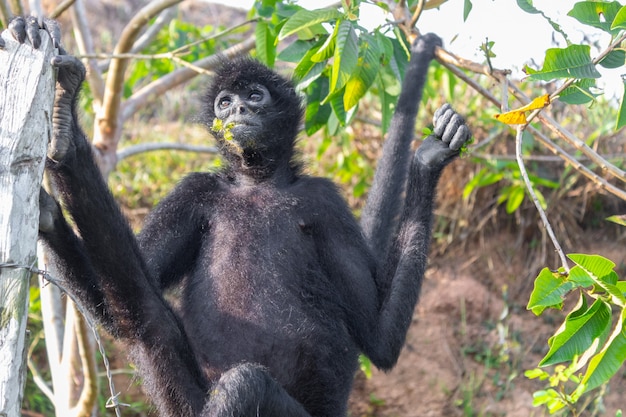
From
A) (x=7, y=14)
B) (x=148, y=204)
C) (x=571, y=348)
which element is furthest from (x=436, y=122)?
(x=148, y=204)

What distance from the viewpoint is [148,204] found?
1122cm

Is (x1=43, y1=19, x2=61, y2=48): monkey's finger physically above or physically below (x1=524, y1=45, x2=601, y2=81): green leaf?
above

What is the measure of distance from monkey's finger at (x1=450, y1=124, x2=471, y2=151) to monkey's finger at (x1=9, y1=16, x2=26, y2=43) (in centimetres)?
287

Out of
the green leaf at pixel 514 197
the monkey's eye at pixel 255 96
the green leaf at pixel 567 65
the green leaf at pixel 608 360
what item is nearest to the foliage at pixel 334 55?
the monkey's eye at pixel 255 96

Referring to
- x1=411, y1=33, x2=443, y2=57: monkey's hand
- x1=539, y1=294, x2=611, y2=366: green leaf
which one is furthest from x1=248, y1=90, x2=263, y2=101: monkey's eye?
x1=539, y1=294, x2=611, y2=366: green leaf

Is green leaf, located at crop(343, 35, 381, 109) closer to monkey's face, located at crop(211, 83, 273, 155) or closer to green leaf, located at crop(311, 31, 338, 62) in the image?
green leaf, located at crop(311, 31, 338, 62)

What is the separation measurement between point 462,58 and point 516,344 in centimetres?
575

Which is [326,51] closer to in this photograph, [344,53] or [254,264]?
[344,53]

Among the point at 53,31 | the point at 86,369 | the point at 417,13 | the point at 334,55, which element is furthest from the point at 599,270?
the point at 86,369

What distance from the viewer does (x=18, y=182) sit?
11.0ft

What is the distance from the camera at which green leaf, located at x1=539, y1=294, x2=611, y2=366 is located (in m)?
3.61

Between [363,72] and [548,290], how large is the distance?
2195 millimetres

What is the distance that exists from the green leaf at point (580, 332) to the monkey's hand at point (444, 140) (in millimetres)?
1964

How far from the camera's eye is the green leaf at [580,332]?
3607 millimetres
